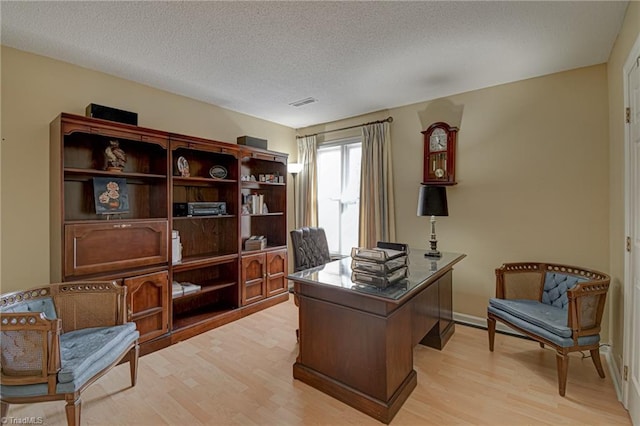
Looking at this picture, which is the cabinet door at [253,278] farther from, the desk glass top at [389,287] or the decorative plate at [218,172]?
the desk glass top at [389,287]

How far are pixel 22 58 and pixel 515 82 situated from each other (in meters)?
4.49

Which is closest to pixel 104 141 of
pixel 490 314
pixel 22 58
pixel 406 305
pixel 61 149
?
pixel 61 149

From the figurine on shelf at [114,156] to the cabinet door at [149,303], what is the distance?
103 centimetres

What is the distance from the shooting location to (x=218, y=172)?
3.53 meters

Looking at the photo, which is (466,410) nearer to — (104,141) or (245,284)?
(245,284)

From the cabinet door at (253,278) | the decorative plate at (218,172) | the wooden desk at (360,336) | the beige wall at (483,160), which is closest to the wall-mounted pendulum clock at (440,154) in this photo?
the beige wall at (483,160)

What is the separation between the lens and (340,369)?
2055mm

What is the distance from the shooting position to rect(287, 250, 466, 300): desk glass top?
188cm

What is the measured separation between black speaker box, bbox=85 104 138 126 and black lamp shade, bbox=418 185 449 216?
2.97 m

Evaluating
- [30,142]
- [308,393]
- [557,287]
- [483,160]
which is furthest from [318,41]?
[557,287]

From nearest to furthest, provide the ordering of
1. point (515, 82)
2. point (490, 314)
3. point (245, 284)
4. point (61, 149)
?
1. point (61, 149)
2. point (490, 314)
3. point (515, 82)
4. point (245, 284)

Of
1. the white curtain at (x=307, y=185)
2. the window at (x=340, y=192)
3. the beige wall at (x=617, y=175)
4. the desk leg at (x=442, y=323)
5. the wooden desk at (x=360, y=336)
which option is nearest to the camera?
the wooden desk at (x=360, y=336)

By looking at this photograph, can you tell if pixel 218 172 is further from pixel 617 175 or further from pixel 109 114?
pixel 617 175

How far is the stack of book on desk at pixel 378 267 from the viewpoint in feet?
6.36
